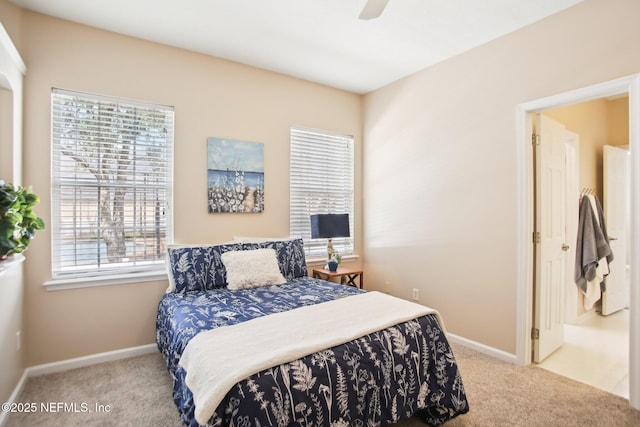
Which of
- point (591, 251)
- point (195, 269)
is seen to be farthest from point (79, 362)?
point (591, 251)

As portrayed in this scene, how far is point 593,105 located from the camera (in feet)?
13.1

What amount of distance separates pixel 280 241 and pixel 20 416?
221cm

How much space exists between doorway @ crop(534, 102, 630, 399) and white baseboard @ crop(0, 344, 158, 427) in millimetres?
3484

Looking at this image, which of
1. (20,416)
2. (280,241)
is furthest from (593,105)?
(20,416)

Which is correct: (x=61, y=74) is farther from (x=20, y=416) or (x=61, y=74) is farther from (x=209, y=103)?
(x=20, y=416)

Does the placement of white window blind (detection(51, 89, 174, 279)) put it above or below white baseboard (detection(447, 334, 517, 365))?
above

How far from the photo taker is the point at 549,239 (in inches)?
114

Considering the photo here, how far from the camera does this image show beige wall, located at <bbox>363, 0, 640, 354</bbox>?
240cm

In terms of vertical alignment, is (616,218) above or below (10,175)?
below

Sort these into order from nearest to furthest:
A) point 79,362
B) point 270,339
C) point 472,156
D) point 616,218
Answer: point 270,339 → point 79,362 → point 472,156 → point 616,218

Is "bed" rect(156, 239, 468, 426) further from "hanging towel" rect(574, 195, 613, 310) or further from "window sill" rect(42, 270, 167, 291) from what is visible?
"hanging towel" rect(574, 195, 613, 310)

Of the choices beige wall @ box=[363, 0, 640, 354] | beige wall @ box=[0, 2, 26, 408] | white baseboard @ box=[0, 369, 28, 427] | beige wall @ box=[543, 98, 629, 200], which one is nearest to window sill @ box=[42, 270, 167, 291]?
beige wall @ box=[0, 2, 26, 408]

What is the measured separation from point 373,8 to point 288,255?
2.23m

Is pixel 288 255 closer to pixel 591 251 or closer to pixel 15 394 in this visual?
pixel 15 394
